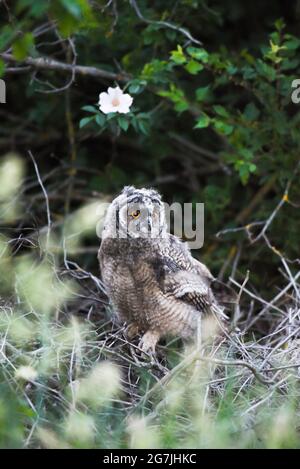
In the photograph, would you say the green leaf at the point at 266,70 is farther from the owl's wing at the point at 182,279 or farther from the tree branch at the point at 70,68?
the owl's wing at the point at 182,279

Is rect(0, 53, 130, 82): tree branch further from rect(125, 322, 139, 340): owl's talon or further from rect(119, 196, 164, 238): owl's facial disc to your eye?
rect(125, 322, 139, 340): owl's talon

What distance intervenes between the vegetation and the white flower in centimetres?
5

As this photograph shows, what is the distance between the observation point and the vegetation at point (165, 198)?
2.65 meters

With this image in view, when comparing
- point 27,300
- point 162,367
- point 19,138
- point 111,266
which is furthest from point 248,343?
point 19,138

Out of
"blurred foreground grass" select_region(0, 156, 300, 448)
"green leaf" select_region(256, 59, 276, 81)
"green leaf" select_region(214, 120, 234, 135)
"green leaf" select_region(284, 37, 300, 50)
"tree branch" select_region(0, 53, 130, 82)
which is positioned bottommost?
"blurred foreground grass" select_region(0, 156, 300, 448)

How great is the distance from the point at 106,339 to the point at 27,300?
0.36 m

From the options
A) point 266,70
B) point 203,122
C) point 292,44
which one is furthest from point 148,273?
point 292,44

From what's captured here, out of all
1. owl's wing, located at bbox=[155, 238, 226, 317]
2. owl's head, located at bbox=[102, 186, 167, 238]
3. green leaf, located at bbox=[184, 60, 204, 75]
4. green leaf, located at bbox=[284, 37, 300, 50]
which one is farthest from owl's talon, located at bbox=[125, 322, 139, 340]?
green leaf, located at bbox=[284, 37, 300, 50]

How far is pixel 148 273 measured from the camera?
3170 millimetres

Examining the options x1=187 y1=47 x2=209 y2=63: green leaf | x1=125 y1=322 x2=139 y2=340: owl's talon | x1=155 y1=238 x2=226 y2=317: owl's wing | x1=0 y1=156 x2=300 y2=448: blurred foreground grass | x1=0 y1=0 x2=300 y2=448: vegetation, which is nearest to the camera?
x1=0 y1=156 x2=300 y2=448: blurred foreground grass

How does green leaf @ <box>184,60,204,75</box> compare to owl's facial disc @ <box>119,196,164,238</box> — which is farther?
green leaf @ <box>184,60,204,75</box>

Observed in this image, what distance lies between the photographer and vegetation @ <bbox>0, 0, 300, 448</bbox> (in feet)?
8.68
